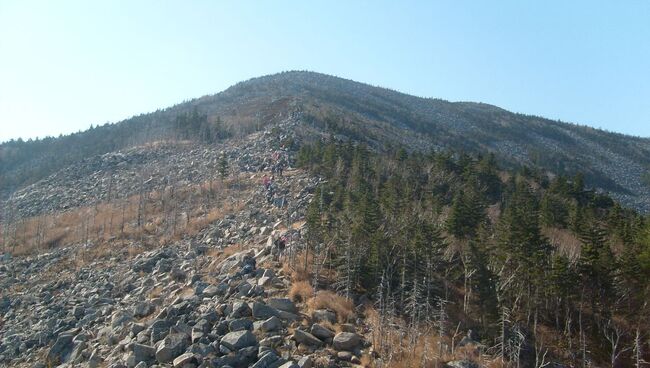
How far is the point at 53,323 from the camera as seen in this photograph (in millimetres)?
33281

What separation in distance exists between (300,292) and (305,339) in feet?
17.3

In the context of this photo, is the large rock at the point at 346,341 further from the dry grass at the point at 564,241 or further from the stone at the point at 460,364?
the dry grass at the point at 564,241

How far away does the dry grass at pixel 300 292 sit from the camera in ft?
92.8

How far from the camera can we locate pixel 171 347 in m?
23.8

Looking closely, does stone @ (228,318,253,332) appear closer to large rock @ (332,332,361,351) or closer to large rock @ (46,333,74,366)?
large rock @ (332,332,361,351)

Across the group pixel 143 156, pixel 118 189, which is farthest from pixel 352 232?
pixel 143 156

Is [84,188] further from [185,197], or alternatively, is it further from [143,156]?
[185,197]

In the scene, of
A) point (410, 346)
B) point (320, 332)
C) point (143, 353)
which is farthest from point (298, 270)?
point (143, 353)

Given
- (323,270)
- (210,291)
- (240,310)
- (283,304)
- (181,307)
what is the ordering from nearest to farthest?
1. (240,310)
2. (283,304)
3. (181,307)
4. (210,291)
5. (323,270)

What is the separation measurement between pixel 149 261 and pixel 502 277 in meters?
27.8

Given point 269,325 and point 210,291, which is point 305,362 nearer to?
point 269,325

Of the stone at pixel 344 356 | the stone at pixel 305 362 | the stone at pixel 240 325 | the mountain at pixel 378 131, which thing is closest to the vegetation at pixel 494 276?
the stone at pixel 344 356

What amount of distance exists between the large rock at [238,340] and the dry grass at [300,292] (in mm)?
5168

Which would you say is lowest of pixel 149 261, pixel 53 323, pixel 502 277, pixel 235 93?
pixel 53 323
